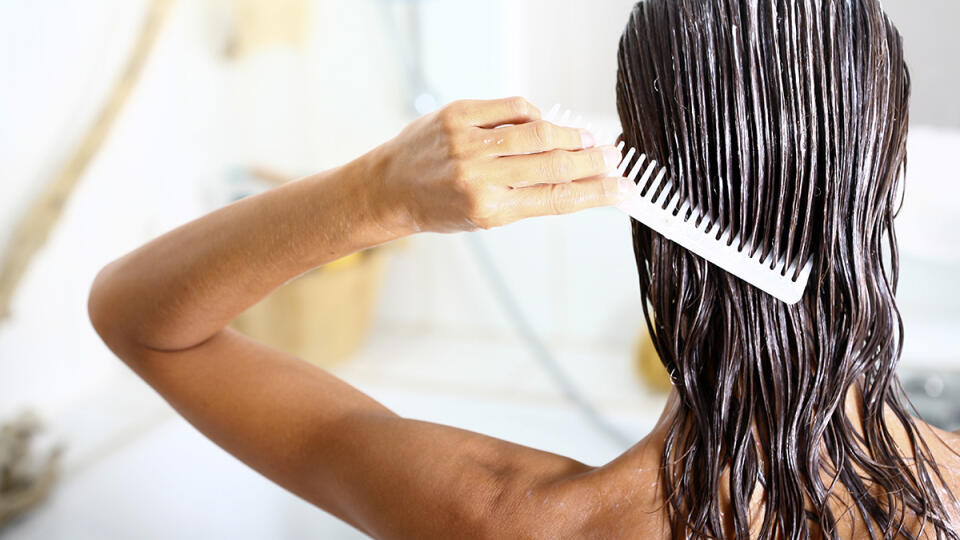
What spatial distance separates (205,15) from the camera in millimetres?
1773

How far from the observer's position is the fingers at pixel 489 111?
1.70 feet

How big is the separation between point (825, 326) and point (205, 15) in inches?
61.2

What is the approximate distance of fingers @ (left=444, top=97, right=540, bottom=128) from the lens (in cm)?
52

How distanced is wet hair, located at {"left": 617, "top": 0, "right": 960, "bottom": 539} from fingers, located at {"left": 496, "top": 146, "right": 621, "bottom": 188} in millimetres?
96

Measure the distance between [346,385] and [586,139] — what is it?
334 mm

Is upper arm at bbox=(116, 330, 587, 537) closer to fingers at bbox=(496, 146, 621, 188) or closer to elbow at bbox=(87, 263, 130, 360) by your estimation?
elbow at bbox=(87, 263, 130, 360)

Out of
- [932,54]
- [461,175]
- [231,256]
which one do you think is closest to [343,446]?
[231,256]

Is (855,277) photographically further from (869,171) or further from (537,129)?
(537,129)

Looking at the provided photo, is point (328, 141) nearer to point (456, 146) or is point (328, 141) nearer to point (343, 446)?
point (343, 446)

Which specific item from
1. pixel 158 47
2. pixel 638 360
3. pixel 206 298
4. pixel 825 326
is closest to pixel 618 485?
pixel 825 326

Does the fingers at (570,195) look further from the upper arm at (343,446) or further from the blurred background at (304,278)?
the blurred background at (304,278)

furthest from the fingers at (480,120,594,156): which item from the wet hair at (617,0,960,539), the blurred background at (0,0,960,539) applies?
the blurred background at (0,0,960,539)

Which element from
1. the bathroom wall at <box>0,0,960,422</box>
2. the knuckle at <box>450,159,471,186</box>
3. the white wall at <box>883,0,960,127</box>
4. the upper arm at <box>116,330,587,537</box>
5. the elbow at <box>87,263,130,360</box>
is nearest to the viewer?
the knuckle at <box>450,159,471,186</box>

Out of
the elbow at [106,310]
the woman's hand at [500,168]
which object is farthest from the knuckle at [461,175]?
the elbow at [106,310]
